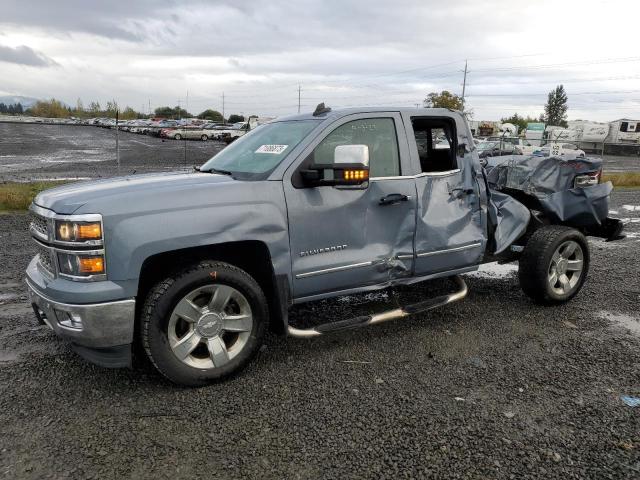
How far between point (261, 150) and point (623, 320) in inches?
148

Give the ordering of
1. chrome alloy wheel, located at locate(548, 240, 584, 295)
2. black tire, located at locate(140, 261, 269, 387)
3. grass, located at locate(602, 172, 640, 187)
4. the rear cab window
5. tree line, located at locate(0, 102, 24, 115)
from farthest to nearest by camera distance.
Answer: tree line, located at locate(0, 102, 24, 115)
grass, located at locate(602, 172, 640, 187)
chrome alloy wheel, located at locate(548, 240, 584, 295)
the rear cab window
black tire, located at locate(140, 261, 269, 387)

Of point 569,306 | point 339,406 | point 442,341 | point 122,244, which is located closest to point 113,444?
point 122,244

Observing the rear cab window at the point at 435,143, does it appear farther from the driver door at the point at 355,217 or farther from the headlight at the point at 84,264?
the headlight at the point at 84,264

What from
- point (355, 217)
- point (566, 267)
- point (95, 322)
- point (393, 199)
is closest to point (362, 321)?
point (355, 217)

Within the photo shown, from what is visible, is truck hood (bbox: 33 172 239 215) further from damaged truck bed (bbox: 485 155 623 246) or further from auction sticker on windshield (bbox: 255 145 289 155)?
damaged truck bed (bbox: 485 155 623 246)

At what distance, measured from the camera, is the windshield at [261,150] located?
388cm

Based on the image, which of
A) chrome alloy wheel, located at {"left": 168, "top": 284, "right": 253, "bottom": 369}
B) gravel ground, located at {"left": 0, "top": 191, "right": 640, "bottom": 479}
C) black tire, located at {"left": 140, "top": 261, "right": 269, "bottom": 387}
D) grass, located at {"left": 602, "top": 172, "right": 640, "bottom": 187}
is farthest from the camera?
grass, located at {"left": 602, "top": 172, "right": 640, "bottom": 187}

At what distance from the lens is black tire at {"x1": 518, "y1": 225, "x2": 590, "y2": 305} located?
16.3 ft

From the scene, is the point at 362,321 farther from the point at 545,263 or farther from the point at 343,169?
the point at 545,263

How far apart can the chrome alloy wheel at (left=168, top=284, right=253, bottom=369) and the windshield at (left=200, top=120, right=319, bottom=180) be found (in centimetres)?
90

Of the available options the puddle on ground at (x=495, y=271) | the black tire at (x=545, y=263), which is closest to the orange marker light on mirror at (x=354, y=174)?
the black tire at (x=545, y=263)

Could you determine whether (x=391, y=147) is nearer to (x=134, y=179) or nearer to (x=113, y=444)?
(x=134, y=179)

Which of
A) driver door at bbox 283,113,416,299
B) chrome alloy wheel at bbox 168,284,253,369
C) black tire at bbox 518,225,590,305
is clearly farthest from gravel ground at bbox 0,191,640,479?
driver door at bbox 283,113,416,299

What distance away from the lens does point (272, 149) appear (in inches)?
160
